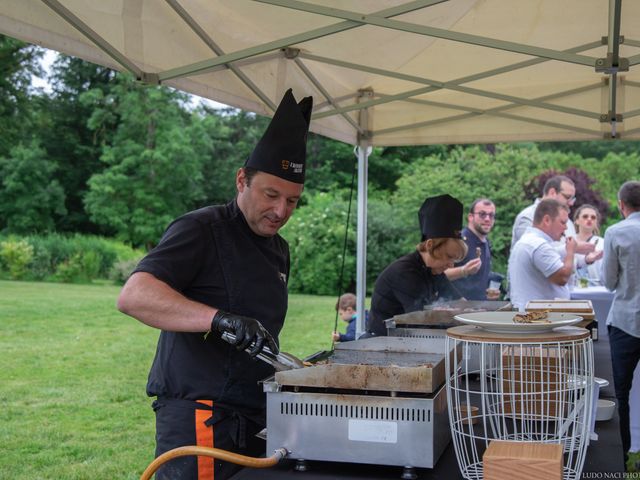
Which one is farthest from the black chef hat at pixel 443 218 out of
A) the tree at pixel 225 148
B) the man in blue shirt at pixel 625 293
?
the tree at pixel 225 148

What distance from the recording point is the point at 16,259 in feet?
47.3

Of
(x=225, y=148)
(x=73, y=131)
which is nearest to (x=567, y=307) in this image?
(x=225, y=148)

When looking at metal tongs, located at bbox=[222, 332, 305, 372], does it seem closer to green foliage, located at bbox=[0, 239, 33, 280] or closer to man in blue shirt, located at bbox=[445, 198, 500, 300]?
man in blue shirt, located at bbox=[445, 198, 500, 300]

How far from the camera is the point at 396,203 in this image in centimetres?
1455

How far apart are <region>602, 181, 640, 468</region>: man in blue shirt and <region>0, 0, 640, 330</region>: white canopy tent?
1.66 ft

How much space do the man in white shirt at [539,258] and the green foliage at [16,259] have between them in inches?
480

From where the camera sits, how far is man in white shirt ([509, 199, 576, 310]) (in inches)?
167

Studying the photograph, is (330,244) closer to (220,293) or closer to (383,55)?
(383,55)

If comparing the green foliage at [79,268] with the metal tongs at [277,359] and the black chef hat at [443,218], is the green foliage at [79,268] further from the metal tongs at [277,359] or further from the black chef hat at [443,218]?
the metal tongs at [277,359]

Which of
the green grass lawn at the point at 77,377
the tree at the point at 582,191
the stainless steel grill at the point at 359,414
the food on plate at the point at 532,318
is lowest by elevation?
the green grass lawn at the point at 77,377

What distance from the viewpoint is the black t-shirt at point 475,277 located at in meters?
5.14

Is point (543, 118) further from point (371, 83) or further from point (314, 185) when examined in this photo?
point (314, 185)

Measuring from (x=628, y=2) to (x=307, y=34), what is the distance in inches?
50.7

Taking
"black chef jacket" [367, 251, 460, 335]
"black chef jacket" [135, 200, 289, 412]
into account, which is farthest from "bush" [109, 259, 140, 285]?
"black chef jacket" [135, 200, 289, 412]
